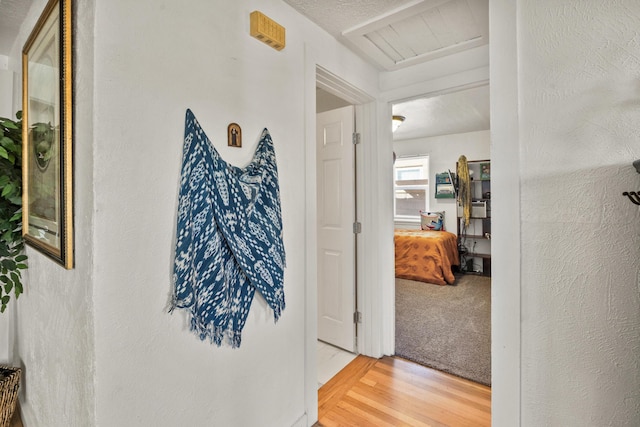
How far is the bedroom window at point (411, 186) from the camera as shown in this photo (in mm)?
6059

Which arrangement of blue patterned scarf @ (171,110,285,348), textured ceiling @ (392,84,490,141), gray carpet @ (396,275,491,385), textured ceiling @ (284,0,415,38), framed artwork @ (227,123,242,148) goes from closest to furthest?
blue patterned scarf @ (171,110,285,348), framed artwork @ (227,123,242,148), textured ceiling @ (284,0,415,38), gray carpet @ (396,275,491,385), textured ceiling @ (392,84,490,141)

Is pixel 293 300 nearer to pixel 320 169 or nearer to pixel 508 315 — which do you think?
pixel 508 315

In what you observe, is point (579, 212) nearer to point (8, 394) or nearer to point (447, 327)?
point (447, 327)

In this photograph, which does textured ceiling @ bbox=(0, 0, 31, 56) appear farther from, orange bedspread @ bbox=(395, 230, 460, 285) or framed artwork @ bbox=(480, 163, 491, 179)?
framed artwork @ bbox=(480, 163, 491, 179)

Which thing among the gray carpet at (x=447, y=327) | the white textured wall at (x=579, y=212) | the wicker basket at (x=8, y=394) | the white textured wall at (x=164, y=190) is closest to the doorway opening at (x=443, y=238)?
the gray carpet at (x=447, y=327)

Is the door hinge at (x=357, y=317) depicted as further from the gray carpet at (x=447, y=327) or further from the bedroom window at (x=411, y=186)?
the bedroom window at (x=411, y=186)

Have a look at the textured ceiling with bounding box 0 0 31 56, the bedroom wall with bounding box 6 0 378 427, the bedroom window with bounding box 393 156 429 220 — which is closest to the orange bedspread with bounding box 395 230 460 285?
the bedroom window with bounding box 393 156 429 220

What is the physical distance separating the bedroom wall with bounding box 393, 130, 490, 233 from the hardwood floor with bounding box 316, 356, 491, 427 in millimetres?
3962

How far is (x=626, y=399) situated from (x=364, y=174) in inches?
73.9

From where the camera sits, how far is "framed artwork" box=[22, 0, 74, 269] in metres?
1.06

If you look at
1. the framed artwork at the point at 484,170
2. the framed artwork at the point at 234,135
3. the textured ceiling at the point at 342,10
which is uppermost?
the textured ceiling at the point at 342,10

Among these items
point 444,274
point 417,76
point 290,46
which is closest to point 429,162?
point 444,274

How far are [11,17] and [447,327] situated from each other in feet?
12.5

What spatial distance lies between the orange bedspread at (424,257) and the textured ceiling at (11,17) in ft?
14.7
